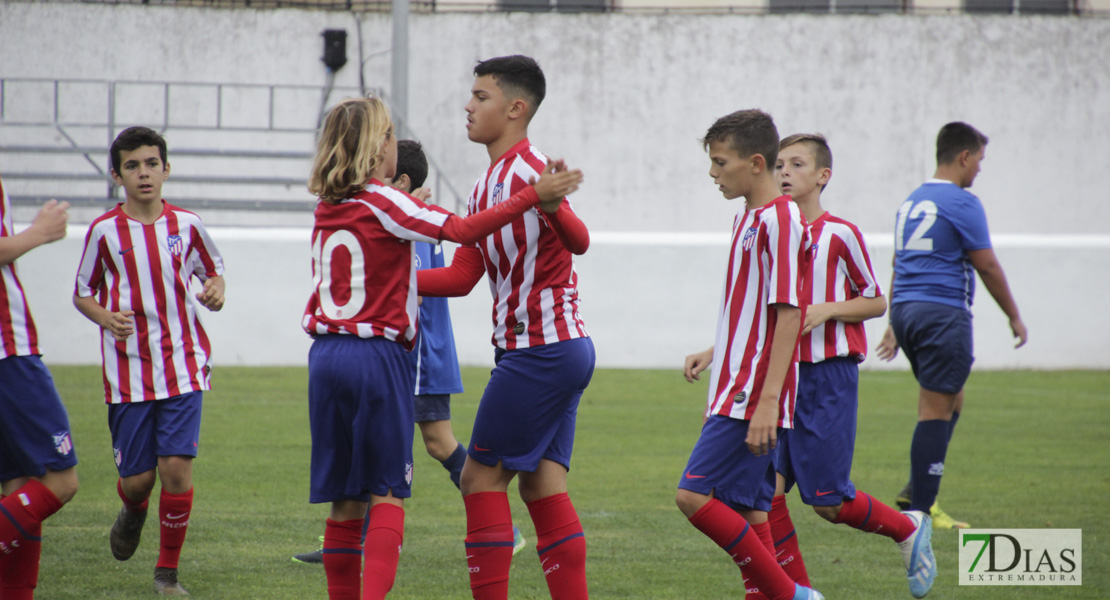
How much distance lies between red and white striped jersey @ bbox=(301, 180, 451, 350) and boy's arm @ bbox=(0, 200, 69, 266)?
0.92 m

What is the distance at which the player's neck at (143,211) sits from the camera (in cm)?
461

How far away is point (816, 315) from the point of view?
4148 mm

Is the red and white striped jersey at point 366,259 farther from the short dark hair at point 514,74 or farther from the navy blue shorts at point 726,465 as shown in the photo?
the navy blue shorts at point 726,465

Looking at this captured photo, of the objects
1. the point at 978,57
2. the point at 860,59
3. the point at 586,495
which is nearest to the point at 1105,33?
the point at 978,57

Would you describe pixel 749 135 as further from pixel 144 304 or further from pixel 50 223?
pixel 144 304

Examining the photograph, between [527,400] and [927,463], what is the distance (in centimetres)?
282

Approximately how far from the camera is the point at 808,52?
719 inches

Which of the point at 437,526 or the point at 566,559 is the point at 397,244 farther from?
the point at 437,526

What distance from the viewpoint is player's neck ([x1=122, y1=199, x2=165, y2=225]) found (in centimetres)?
461

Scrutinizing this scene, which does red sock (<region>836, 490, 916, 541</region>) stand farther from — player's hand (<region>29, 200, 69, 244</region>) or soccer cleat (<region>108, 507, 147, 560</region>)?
player's hand (<region>29, 200, 69, 244</region>)

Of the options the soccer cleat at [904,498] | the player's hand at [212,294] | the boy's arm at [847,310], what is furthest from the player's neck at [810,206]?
the player's hand at [212,294]

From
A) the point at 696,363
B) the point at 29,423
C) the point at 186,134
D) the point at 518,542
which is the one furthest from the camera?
the point at 186,134

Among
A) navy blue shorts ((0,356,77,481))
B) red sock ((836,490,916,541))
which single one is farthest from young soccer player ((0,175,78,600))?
red sock ((836,490,916,541))

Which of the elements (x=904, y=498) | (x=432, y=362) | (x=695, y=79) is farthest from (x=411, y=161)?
(x=695, y=79)
